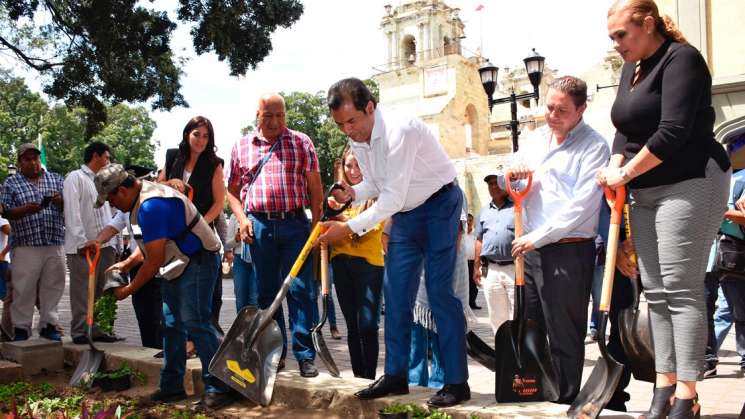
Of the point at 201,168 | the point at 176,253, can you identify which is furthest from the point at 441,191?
the point at 201,168

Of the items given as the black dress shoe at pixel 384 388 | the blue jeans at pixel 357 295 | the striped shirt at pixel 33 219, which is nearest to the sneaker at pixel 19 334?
the striped shirt at pixel 33 219

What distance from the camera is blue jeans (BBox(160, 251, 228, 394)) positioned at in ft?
14.3

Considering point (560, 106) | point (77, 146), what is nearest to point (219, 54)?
point (560, 106)

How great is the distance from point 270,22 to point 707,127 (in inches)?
290

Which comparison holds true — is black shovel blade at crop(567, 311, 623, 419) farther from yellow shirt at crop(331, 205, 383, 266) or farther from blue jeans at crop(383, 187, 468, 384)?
yellow shirt at crop(331, 205, 383, 266)

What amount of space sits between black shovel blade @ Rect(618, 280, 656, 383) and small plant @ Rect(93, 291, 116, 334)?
4006 millimetres

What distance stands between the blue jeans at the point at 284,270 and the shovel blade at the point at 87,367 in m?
1.50

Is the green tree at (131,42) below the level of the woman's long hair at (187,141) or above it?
above

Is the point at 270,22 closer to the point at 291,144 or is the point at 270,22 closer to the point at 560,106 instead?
the point at 291,144

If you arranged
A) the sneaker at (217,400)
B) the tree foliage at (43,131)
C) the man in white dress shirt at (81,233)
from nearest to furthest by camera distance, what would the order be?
the sneaker at (217,400), the man in white dress shirt at (81,233), the tree foliage at (43,131)

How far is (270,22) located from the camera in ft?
31.0

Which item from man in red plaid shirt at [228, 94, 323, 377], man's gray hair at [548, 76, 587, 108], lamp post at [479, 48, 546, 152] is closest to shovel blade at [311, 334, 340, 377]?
man in red plaid shirt at [228, 94, 323, 377]

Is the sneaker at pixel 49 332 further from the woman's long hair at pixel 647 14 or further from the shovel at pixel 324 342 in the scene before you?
the woman's long hair at pixel 647 14

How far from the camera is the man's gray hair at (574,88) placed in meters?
3.63
